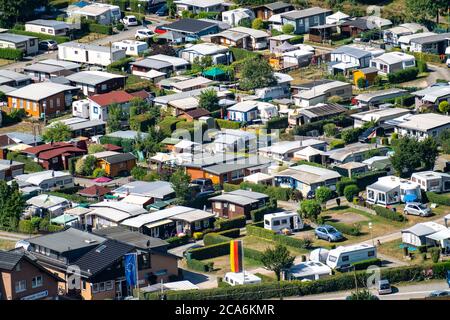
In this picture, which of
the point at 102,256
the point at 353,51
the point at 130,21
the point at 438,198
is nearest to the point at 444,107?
the point at 353,51

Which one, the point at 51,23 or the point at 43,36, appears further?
the point at 51,23

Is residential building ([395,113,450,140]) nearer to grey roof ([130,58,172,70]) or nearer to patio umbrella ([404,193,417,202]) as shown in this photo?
patio umbrella ([404,193,417,202])

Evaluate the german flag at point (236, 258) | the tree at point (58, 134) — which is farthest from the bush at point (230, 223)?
the tree at point (58, 134)

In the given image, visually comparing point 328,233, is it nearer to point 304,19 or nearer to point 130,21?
point 304,19

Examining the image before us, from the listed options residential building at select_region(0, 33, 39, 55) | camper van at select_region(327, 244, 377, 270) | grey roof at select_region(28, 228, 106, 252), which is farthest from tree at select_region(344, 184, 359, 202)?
residential building at select_region(0, 33, 39, 55)

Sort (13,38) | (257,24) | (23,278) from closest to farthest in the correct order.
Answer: (23,278) < (13,38) < (257,24)

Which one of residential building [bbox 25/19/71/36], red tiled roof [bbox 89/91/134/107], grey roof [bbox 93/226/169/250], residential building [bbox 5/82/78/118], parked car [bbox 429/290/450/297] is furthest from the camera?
residential building [bbox 25/19/71/36]

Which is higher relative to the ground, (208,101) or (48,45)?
(208,101)
